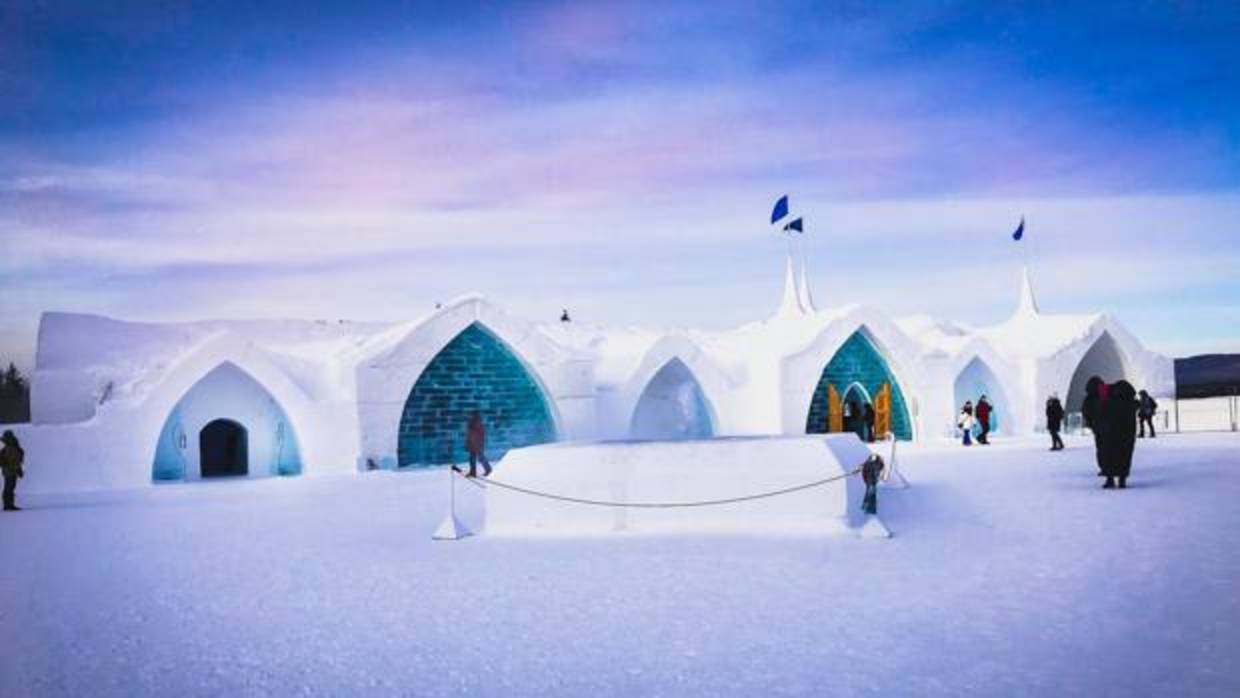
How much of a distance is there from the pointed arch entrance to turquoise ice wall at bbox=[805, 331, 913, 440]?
37.8ft

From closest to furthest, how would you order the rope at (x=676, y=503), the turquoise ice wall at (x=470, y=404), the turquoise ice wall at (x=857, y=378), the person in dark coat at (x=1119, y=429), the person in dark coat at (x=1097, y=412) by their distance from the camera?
the rope at (x=676, y=503) → the person in dark coat at (x=1119, y=429) → the person in dark coat at (x=1097, y=412) → the turquoise ice wall at (x=470, y=404) → the turquoise ice wall at (x=857, y=378)

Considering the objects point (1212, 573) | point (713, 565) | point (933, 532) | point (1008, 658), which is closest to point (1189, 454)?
point (933, 532)

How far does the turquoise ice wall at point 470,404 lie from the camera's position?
19.6m

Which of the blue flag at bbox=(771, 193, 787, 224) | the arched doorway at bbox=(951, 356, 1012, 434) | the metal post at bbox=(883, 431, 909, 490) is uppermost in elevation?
the blue flag at bbox=(771, 193, 787, 224)

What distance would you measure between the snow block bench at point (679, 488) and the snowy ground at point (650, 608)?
62 cm

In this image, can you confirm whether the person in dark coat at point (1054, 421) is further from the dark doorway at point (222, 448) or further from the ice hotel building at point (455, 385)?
the dark doorway at point (222, 448)

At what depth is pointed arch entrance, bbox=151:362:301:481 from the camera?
63.3 ft

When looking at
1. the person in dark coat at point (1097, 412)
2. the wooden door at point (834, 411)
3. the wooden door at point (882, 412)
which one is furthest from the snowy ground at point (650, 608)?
the wooden door at point (882, 412)

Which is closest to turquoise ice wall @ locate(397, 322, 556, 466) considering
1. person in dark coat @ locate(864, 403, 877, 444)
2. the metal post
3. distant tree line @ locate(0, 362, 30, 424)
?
person in dark coat @ locate(864, 403, 877, 444)

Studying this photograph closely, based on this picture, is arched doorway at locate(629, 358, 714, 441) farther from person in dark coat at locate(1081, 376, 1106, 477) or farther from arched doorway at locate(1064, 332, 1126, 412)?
person in dark coat at locate(1081, 376, 1106, 477)

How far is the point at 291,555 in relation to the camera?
28.5ft

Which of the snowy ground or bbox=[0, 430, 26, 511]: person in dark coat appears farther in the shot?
bbox=[0, 430, 26, 511]: person in dark coat

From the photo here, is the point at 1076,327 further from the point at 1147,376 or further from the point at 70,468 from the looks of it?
the point at 70,468

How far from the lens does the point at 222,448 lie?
70.2 ft
